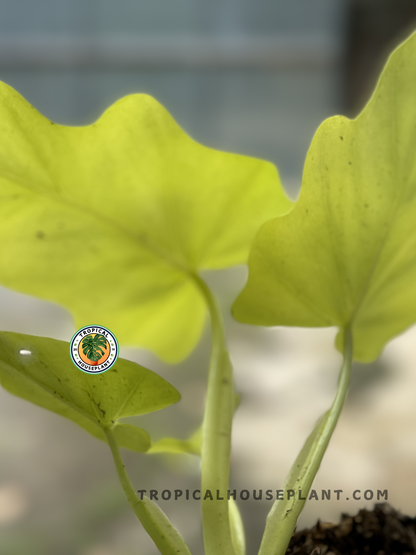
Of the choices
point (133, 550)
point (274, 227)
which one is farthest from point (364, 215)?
point (133, 550)

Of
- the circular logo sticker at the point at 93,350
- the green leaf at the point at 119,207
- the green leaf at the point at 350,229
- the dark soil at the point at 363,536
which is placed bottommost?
the dark soil at the point at 363,536

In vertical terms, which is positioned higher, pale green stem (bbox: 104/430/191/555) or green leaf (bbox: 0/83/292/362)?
green leaf (bbox: 0/83/292/362)

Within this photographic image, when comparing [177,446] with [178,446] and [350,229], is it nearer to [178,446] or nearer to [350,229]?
[178,446]

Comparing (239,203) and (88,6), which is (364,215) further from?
(88,6)

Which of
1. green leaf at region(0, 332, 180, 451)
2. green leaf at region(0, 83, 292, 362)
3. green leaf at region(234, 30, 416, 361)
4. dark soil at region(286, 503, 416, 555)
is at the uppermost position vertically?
green leaf at region(0, 83, 292, 362)

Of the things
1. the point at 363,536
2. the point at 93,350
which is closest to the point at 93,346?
the point at 93,350
